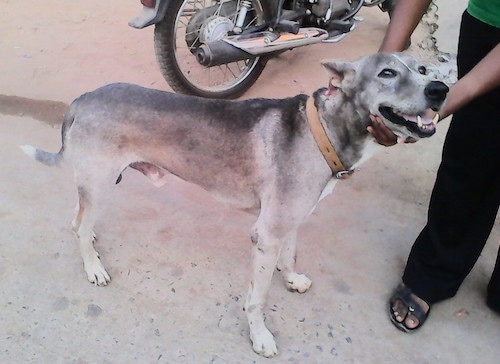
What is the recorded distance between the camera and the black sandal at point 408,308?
2896 mm

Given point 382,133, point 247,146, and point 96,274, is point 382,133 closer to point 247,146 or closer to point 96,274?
point 247,146

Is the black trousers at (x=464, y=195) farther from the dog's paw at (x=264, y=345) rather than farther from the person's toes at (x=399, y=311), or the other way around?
the dog's paw at (x=264, y=345)

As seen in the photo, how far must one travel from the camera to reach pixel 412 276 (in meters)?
3.03

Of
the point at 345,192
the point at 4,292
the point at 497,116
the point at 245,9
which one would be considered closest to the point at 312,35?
the point at 245,9

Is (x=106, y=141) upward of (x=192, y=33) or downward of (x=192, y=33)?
upward

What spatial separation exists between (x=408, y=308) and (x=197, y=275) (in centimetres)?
112

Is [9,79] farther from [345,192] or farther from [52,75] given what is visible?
[345,192]

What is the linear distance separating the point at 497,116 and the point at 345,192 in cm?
139

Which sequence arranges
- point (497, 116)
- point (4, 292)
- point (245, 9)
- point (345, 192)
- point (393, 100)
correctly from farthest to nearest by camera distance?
point (245, 9)
point (345, 192)
point (4, 292)
point (497, 116)
point (393, 100)

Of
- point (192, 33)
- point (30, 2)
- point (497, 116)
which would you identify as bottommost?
point (30, 2)

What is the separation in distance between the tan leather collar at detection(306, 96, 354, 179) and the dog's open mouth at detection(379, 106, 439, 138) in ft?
1.00

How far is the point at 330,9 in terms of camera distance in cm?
475

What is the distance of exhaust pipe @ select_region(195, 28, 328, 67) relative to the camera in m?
4.21

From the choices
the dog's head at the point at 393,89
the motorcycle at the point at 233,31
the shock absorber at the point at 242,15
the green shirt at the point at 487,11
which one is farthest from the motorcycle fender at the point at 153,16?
the green shirt at the point at 487,11
